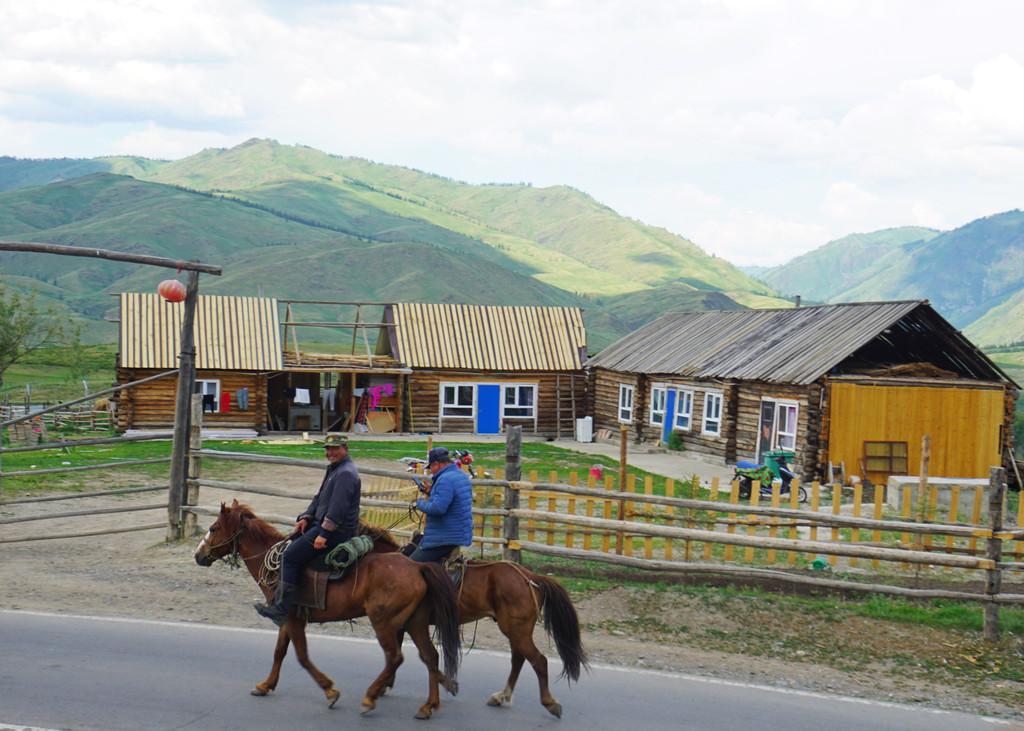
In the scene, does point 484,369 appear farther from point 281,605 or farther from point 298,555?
point 281,605

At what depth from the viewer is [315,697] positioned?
6.99m

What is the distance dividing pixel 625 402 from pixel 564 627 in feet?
Result: 89.6

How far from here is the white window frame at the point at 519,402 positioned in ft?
117

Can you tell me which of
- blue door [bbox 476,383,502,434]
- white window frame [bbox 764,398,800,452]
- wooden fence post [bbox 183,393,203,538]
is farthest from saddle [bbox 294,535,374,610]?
blue door [bbox 476,383,502,434]

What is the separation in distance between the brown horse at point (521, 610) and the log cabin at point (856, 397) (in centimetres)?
1774

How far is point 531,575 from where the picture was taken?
7.10m

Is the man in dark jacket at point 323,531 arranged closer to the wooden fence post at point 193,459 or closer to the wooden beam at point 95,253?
the wooden beam at point 95,253

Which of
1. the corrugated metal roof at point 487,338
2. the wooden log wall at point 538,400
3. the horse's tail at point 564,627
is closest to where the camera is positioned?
the horse's tail at point 564,627

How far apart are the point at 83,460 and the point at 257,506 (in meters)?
7.75

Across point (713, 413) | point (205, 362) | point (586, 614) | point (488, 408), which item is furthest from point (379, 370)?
point (586, 614)

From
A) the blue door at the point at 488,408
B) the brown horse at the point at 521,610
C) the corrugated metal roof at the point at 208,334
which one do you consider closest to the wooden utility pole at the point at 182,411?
the brown horse at the point at 521,610

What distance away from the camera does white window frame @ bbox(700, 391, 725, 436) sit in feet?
91.8

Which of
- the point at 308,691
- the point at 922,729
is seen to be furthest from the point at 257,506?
the point at 922,729

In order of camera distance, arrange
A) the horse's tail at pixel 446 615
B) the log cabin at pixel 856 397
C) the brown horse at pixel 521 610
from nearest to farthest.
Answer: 1. the horse's tail at pixel 446 615
2. the brown horse at pixel 521 610
3. the log cabin at pixel 856 397
